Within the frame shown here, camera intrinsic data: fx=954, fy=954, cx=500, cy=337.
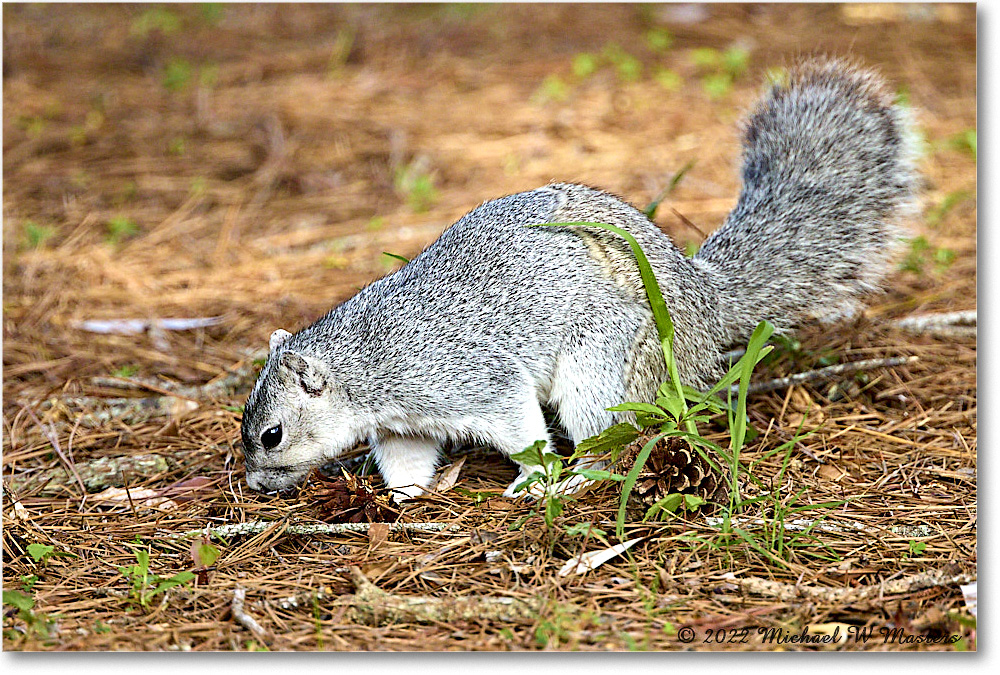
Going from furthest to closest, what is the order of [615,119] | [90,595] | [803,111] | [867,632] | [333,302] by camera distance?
[615,119], [333,302], [803,111], [90,595], [867,632]

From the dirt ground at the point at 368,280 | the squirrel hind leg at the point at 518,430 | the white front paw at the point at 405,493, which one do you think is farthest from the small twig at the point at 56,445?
the squirrel hind leg at the point at 518,430

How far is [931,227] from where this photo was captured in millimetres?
5023

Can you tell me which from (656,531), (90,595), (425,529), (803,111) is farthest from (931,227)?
(90,595)

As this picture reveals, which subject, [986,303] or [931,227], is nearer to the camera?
[986,303]

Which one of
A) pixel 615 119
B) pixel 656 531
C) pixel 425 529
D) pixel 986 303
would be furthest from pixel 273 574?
pixel 615 119

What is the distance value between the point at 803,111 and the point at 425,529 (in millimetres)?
2146

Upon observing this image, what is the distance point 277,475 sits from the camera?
3.29 metres

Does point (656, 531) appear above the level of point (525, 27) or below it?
below

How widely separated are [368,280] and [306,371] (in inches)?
66.6

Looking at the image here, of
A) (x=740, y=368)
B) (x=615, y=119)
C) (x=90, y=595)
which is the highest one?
(x=615, y=119)

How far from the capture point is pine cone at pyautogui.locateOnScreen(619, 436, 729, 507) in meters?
2.95

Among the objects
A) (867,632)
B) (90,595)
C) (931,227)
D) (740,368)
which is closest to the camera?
(867,632)

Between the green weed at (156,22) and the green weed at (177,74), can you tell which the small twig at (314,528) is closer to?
the green weed at (177,74)

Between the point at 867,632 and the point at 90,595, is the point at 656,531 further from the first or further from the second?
the point at 90,595
